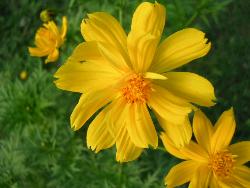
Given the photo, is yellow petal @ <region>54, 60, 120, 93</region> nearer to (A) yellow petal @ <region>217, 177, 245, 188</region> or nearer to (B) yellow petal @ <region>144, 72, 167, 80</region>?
(B) yellow petal @ <region>144, 72, 167, 80</region>

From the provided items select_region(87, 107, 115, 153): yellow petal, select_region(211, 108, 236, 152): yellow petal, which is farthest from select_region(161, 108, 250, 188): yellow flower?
select_region(87, 107, 115, 153): yellow petal

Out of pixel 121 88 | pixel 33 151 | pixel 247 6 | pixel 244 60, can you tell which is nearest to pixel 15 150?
pixel 33 151

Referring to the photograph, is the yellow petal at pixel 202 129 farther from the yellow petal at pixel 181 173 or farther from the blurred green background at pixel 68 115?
the blurred green background at pixel 68 115

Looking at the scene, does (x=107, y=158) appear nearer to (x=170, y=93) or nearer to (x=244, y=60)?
(x=170, y=93)

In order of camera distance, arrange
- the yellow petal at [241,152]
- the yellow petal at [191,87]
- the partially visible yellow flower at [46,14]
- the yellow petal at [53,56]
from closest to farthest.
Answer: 1. the yellow petal at [191,87]
2. the yellow petal at [241,152]
3. the partially visible yellow flower at [46,14]
4. the yellow petal at [53,56]

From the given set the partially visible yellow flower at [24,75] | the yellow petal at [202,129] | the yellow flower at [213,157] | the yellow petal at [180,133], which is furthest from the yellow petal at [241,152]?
the partially visible yellow flower at [24,75]
